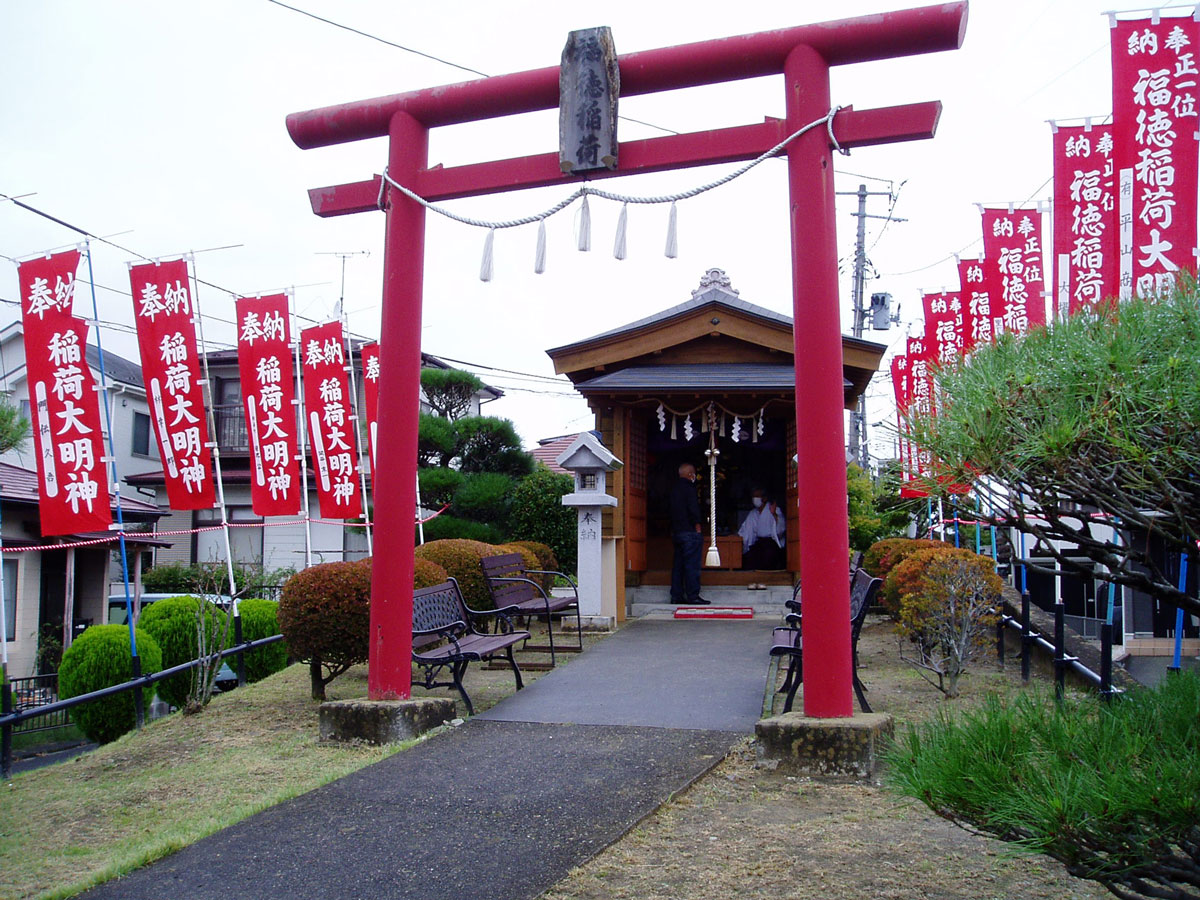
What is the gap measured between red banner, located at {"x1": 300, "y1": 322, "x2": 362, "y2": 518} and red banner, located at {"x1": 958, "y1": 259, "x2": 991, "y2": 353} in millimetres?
9302

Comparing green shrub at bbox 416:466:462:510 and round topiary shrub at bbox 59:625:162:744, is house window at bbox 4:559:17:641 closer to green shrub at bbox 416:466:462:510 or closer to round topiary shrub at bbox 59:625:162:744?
round topiary shrub at bbox 59:625:162:744

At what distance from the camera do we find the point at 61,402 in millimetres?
8883

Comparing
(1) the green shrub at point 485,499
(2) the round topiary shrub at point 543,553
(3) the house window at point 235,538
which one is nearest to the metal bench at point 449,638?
(2) the round topiary shrub at point 543,553

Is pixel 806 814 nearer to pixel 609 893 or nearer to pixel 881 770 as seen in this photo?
pixel 881 770

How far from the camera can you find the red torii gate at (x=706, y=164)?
17.8ft

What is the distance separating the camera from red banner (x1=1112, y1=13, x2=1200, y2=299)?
8055mm

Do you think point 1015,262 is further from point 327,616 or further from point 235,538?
point 235,538

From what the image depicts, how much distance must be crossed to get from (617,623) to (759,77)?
Answer: 7390 millimetres

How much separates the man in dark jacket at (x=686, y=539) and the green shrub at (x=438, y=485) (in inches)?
260

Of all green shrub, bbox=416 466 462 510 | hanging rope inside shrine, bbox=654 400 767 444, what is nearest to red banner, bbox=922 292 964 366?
hanging rope inside shrine, bbox=654 400 767 444

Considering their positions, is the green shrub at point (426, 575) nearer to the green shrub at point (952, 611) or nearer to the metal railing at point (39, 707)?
the metal railing at point (39, 707)

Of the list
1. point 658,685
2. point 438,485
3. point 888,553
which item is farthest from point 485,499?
point 658,685

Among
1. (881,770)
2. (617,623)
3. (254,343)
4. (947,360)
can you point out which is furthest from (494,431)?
(947,360)

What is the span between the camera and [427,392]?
22.2 metres
